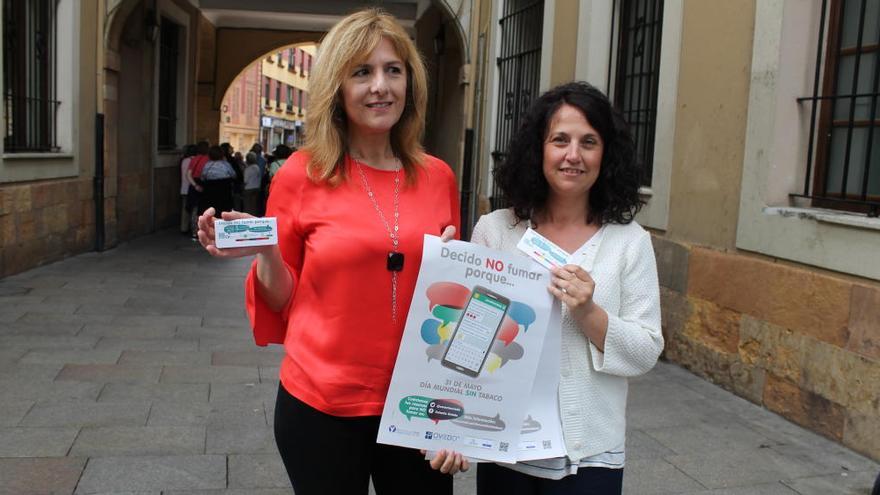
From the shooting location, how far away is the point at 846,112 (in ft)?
16.4

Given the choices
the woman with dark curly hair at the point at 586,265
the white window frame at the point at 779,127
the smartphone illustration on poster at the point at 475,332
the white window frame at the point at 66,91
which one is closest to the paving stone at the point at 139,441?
the woman with dark curly hair at the point at 586,265

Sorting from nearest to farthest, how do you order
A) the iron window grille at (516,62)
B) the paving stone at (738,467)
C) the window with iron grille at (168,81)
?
the paving stone at (738,467), the iron window grille at (516,62), the window with iron grille at (168,81)

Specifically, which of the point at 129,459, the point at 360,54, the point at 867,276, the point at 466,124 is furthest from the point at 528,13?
the point at 360,54

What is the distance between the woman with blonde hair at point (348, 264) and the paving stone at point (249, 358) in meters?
3.96

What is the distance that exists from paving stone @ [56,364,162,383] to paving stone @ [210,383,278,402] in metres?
0.44

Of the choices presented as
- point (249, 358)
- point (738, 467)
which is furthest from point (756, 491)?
point (249, 358)

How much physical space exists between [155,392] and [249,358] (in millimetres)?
1076

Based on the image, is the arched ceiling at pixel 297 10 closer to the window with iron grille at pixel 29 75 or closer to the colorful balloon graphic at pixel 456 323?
the window with iron grille at pixel 29 75

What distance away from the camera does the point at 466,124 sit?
39.2 feet

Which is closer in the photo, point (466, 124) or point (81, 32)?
point (81, 32)

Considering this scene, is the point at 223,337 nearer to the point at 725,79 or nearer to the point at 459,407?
the point at 725,79

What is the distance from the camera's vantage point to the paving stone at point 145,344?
6.29m

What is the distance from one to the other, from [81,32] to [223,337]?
6271 mm

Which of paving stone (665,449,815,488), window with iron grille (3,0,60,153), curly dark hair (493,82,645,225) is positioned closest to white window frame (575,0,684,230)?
paving stone (665,449,815,488)
